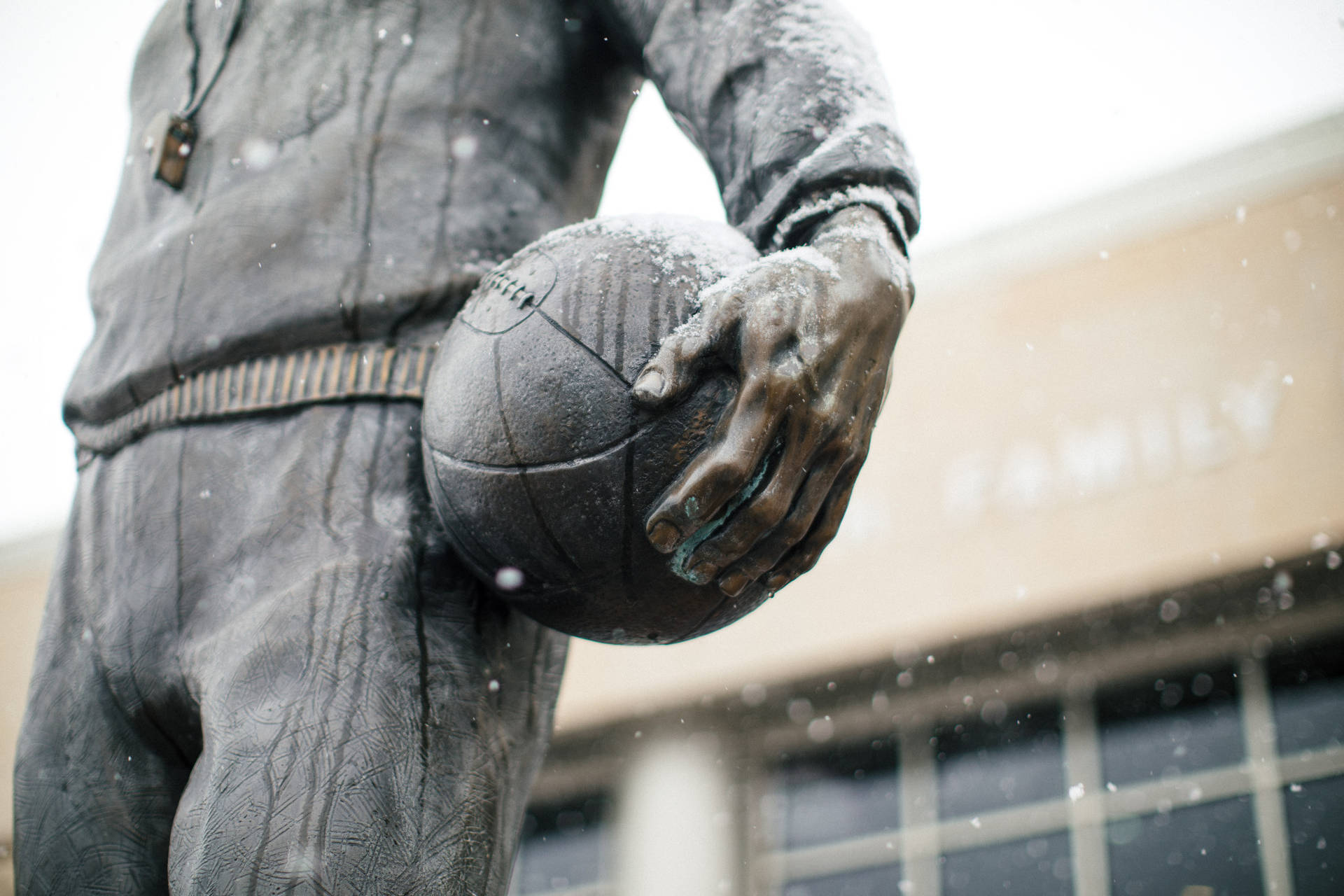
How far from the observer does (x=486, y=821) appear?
1.61 metres

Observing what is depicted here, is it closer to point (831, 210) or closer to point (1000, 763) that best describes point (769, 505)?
point (831, 210)

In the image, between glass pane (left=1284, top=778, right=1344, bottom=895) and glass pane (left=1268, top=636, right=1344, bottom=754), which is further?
glass pane (left=1268, top=636, right=1344, bottom=754)

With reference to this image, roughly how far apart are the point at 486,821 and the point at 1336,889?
7.95 m

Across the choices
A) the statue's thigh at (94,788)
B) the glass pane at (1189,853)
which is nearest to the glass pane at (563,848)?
the glass pane at (1189,853)

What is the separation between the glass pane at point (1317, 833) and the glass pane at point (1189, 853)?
23 cm

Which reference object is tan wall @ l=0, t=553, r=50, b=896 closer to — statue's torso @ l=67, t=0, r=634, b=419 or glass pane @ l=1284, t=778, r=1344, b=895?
glass pane @ l=1284, t=778, r=1344, b=895

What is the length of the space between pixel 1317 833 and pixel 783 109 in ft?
26.8

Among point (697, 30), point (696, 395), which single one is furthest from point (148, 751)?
point (697, 30)

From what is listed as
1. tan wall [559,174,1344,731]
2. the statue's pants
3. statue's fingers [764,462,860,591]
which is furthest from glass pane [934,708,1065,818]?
statue's fingers [764,462,860,591]

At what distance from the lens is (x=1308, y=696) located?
29.0ft

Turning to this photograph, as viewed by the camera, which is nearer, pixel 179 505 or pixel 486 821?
pixel 486 821

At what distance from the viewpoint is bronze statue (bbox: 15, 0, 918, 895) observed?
4.93 ft

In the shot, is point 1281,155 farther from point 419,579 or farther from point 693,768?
point 419,579

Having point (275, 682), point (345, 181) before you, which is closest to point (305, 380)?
point (345, 181)
